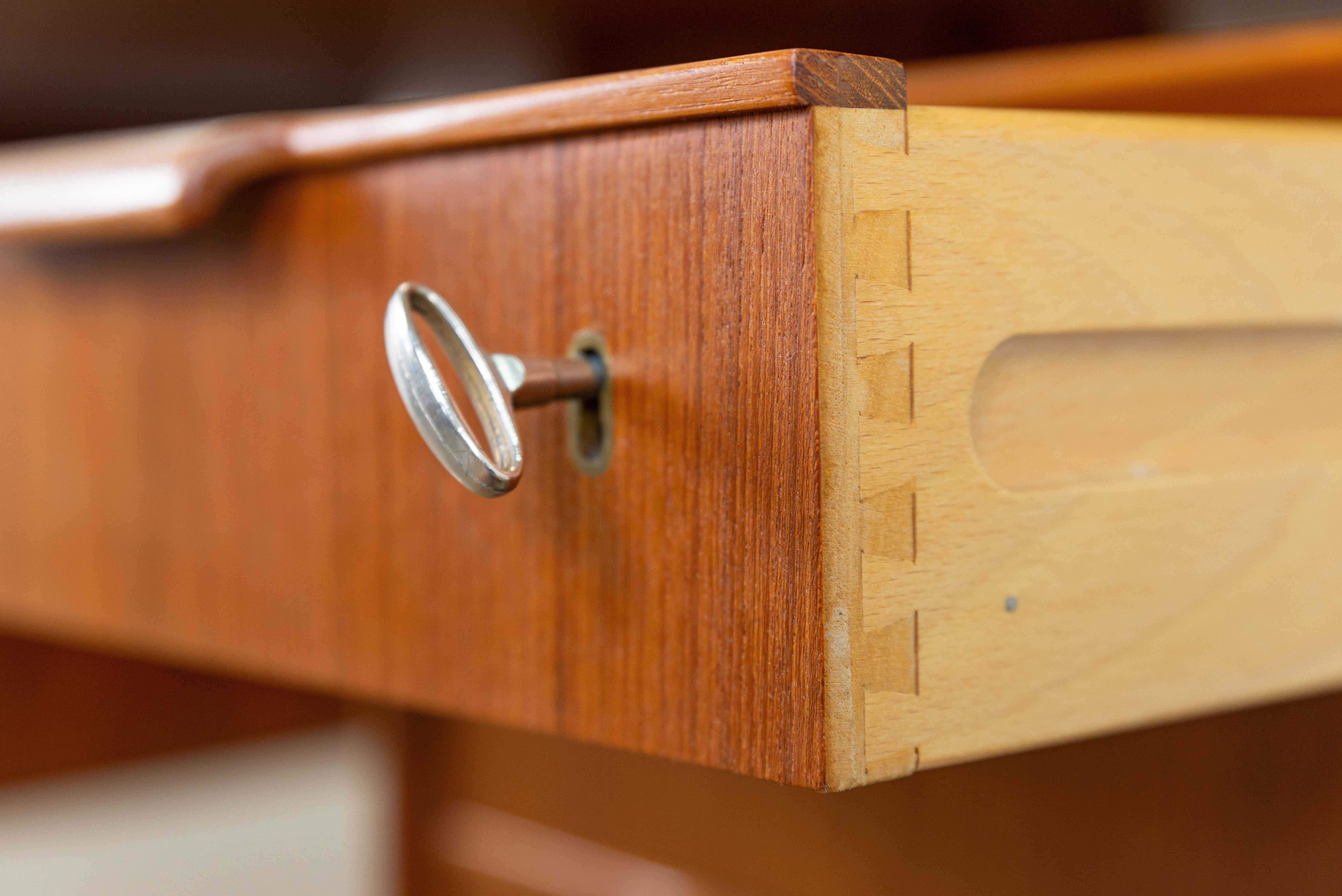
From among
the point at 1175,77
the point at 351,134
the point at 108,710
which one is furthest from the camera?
the point at 108,710

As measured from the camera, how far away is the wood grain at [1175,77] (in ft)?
1.53

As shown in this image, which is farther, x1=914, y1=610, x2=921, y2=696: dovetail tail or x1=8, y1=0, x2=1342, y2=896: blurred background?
x1=8, y1=0, x2=1342, y2=896: blurred background

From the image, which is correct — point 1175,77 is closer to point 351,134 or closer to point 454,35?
point 351,134

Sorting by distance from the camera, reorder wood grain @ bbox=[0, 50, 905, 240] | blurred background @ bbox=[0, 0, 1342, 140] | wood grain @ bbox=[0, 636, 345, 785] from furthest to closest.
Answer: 1. wood grain @ bbox=[0, 636, 345, 785]
2. blurred background @ bbox=[0, 0, 1342, 140]
3. wood grain @ bbox=[0, 50, 905, 240]

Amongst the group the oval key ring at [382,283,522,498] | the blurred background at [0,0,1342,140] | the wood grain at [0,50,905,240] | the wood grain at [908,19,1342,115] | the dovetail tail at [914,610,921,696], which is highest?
the blurred background at [0,0,1342,140]

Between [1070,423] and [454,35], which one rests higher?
[454,35]

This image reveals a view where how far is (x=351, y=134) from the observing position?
1.15 ft

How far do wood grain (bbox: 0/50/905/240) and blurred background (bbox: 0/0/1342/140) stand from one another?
11.8 inches

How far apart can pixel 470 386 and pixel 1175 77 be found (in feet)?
1.15

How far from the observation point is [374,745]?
1.27 meters

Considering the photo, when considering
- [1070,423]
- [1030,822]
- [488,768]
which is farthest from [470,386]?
[488,768]

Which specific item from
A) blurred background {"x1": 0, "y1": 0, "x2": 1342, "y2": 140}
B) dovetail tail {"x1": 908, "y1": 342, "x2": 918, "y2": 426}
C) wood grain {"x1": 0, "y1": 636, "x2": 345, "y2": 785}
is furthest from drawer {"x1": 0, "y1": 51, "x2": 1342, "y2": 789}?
wood grain {"x1": 0, "y1": 636, "x2": 345, "y2": 785}

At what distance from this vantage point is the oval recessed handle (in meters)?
0.25

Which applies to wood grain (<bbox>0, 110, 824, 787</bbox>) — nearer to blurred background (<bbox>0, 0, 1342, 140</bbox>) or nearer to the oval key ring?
the oval key ring
